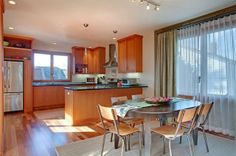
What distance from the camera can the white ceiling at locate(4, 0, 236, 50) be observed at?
2.93 m

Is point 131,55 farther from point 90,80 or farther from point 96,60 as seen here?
point 90,80

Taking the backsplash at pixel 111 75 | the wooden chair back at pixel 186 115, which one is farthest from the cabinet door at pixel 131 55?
the wooden chair back at pixel 186 115

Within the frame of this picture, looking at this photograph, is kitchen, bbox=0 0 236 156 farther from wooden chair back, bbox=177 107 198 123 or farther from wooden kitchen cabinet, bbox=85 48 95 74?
wooden chair back, bbox=177 107 198 123

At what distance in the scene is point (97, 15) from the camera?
136 inches

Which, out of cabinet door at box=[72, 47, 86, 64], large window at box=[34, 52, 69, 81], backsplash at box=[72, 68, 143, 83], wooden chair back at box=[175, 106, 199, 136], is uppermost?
cabinet door at box=[72, 47, 86, 64]

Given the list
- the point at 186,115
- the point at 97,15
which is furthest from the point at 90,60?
the point at 186,115

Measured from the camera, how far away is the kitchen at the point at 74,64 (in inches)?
117

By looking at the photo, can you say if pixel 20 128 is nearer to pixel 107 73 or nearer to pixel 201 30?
pixel 107 73

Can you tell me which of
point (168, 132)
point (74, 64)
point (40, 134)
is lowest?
point (40, 134)

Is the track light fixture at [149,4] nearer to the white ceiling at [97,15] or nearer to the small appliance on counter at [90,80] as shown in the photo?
the white ceiling at [97,15]

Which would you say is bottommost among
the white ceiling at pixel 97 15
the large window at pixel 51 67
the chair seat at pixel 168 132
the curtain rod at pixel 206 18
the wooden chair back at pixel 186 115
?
the chair seat at pixel 168 132

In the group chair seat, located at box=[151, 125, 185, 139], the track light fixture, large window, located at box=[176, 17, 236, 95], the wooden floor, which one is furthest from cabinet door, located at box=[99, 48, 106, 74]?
chair seat, located at box=[151, 125, 185, 139]

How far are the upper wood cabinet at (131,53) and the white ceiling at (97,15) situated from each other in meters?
0.45

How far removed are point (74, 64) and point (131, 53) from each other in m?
2.90
